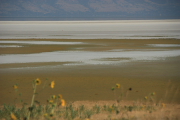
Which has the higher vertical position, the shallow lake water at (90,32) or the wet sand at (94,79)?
the shallow lake water at (90,32)

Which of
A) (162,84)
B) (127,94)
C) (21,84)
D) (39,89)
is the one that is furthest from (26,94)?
(162,84)

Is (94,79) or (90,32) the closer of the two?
(94,79)

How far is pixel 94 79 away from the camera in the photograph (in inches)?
578

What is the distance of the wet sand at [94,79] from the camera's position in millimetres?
11781

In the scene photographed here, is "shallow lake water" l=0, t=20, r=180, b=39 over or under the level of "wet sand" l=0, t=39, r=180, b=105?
over

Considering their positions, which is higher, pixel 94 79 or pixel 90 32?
pixel 90 32

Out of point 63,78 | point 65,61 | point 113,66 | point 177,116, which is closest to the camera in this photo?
point 177,116

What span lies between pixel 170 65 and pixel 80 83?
20.0ft

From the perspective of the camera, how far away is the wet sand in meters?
11.8

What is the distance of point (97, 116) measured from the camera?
7.57 metres

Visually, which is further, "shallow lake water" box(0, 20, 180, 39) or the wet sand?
"shallow lake water" box(0, 20, 180, 39)

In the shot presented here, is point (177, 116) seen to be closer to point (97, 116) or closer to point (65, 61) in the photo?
point (97, 116)

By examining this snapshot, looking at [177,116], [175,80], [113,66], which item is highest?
[113,66]

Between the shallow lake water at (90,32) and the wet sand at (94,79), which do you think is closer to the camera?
the wet sand at (94,79)
